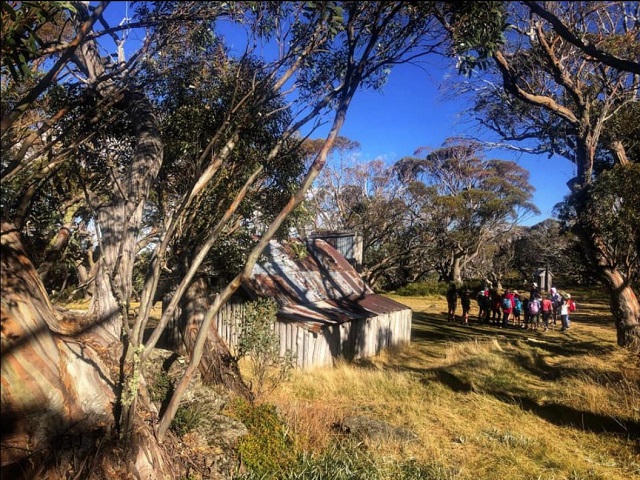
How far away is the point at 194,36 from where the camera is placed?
6.24 metres

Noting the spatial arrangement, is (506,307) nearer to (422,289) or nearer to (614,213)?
(614,213)

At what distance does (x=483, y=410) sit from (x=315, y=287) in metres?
7.22

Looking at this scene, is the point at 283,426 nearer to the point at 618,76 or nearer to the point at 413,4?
the point at 413,4

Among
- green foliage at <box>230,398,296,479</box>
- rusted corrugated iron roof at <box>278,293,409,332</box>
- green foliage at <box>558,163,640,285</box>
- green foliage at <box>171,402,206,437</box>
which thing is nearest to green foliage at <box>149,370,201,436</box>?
green foliage at <box>171,402,206,437</box>

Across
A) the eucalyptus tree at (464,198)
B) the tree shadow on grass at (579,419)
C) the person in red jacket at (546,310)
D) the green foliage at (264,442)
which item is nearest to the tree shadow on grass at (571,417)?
the tree shadow on grass at (579,419)

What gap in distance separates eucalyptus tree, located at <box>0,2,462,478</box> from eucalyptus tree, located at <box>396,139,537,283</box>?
25833 mm

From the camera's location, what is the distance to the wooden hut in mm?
12492

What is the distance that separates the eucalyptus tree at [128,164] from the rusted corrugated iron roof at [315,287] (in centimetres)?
452

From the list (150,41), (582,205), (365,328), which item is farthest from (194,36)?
(582,205)

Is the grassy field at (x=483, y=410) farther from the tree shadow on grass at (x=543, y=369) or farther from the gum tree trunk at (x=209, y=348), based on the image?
the gum tree trunk at (x=209, y=348)

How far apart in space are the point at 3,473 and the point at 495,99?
1553 cm

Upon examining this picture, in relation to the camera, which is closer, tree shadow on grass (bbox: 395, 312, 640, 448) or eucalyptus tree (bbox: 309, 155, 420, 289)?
tree shadow on grass (bbox: 395, 312, 640, 448)

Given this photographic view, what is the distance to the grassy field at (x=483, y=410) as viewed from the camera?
6.35 m

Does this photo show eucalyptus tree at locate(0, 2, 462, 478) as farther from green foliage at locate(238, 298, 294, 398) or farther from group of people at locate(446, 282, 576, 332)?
group of people at locate(446, 282, 576, 332)
